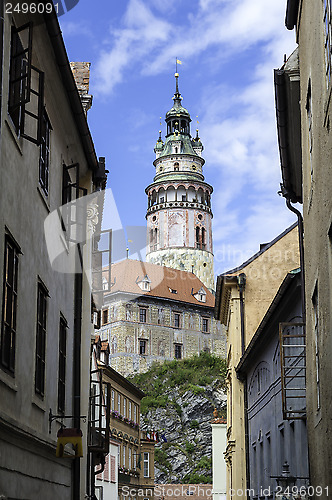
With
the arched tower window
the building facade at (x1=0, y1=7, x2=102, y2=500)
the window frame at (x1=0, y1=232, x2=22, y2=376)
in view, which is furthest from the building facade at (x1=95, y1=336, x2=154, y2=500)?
the arched tower window

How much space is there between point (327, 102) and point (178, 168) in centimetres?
9278

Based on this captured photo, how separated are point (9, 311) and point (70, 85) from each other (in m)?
4.35

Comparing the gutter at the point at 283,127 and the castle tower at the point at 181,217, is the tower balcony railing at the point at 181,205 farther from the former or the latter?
the gutter at the point at 283,127

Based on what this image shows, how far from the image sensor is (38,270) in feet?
34.3

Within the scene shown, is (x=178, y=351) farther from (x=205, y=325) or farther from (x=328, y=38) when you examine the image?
(x=328, y=38)

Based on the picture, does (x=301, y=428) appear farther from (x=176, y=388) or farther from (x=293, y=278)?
(x=176, y=388)

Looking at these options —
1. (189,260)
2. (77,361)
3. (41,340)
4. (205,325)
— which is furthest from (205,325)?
(41,340)

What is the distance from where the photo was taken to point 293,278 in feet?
45.8

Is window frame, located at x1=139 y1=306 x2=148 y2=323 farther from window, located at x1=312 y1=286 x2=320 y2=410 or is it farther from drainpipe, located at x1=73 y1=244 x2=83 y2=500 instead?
window, located at x1=312 y1=286 x2=320 y2=410

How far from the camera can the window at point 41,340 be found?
10.4m

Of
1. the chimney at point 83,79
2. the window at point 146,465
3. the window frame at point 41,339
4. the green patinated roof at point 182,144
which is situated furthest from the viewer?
the green patinated roof at point 182,144

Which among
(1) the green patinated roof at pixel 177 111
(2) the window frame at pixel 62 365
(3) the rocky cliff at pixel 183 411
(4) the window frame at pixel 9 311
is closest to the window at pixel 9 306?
(4) the window frame at pixel 9 311

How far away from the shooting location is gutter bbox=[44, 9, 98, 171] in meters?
10.4

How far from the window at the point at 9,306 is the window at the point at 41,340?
4.87 ft
